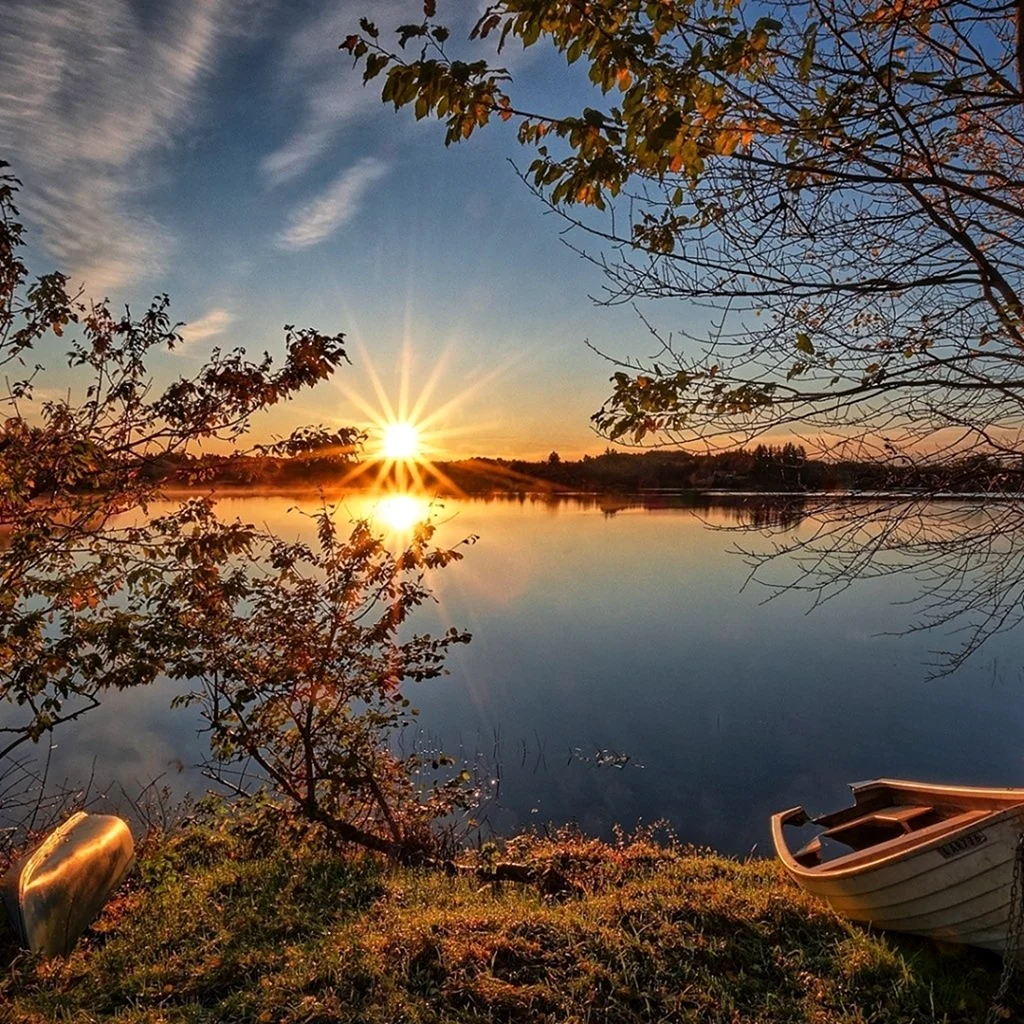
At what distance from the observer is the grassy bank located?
3.82 meters

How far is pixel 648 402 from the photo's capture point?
3.87 metres

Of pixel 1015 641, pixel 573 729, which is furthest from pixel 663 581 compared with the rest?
pixel 573 729

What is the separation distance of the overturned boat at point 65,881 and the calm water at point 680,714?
3446 millimetres

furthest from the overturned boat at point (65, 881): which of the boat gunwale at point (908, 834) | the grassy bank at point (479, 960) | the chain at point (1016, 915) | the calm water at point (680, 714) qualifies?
the chain at point (1016, 915)

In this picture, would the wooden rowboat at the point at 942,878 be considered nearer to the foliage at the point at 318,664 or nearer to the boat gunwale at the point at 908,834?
the boat gunwale at the point at 908,834

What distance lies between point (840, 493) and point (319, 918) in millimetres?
4955

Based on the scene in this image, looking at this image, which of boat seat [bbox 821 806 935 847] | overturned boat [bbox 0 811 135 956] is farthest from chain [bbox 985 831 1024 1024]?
overturned boat [bbox 0 811 135 956]

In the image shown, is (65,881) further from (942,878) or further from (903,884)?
(942,878)

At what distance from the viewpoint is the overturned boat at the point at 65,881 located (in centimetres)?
454

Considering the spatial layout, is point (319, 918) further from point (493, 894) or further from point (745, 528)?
point (745, 528)

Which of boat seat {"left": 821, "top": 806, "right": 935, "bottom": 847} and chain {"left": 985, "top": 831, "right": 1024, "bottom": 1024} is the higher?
chain {"left": 985, "top": 831, "right": 1024, "bottom": 1024}

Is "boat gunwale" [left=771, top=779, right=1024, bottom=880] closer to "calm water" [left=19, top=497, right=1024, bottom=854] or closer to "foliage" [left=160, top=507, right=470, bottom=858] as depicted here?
"calm water" [left=19, top=497, right=1024, bottom=854]

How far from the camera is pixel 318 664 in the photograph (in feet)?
21.5

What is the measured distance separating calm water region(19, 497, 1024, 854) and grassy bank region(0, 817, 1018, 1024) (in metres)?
3.03
